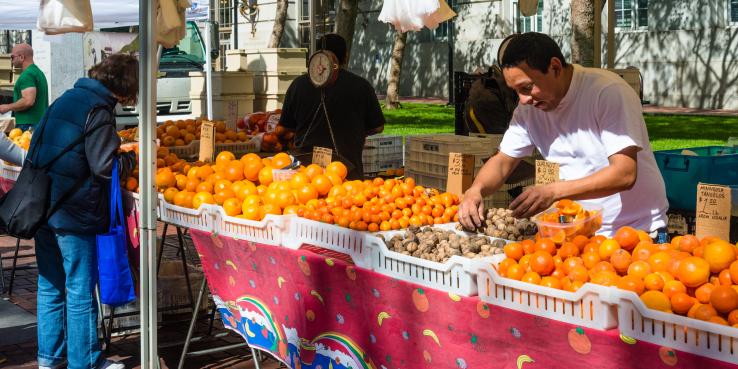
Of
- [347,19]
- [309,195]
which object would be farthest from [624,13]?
[309,195]

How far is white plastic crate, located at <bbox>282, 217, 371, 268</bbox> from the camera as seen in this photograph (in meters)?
3.83

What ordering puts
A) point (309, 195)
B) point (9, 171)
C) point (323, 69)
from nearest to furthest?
point (309, 195)
point (323, 69)
point (9, 171)

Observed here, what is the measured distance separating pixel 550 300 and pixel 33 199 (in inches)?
130

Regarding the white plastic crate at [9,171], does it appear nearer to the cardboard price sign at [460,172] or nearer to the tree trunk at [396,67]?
the cardboard price sign at [460,172]

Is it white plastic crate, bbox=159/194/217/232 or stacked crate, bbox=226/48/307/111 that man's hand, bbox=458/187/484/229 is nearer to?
white plastic crate, bbox=159/194/217/232

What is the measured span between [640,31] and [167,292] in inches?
843

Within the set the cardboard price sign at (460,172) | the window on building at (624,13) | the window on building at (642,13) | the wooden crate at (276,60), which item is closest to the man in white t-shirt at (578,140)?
the cardboard price sign at (460,172)

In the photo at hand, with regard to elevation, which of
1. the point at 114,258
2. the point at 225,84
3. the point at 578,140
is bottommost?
the point at 114,258

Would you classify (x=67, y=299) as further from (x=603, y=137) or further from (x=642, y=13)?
(x=642, y=13)

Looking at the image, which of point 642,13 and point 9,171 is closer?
point 9,171

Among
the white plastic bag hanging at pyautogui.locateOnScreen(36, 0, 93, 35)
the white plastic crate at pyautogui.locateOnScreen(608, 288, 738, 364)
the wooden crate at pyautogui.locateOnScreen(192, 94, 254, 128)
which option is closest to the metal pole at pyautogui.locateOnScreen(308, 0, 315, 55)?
the white plastic bag hanging at pyautogui.locateOnScreen(36, 0, 93, 35)

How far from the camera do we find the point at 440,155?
276 inches

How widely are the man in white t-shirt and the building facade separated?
21.0 m

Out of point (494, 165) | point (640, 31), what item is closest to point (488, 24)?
point (640, 31)
